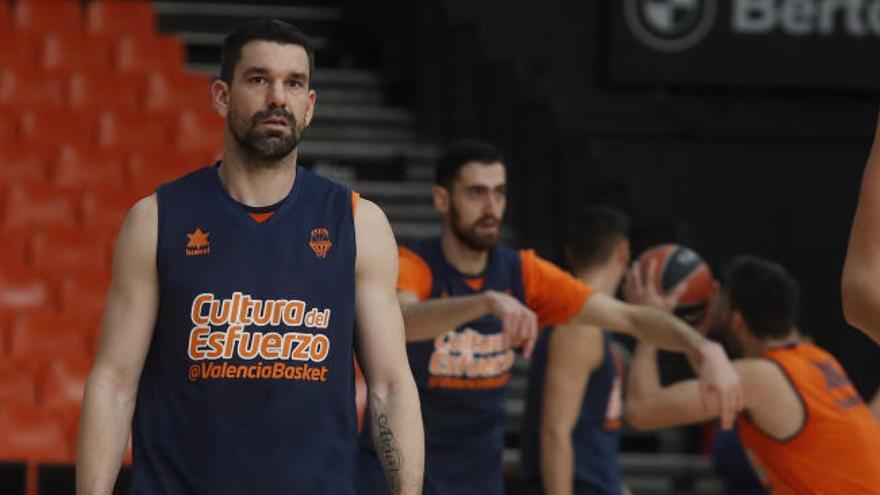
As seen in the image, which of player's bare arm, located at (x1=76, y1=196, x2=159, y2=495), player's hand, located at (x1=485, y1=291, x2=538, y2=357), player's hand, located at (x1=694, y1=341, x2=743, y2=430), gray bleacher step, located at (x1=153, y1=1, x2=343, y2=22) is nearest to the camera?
player's bare arm, located at (x1=76, y1=196, x2=159, y2=495)

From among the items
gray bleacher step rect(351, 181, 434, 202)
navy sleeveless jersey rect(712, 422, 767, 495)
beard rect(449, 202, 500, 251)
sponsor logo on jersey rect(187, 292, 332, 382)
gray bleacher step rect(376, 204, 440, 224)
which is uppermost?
sponsor logo on jersey rect(187, 292, 332, 382)

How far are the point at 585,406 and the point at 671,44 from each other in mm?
5421

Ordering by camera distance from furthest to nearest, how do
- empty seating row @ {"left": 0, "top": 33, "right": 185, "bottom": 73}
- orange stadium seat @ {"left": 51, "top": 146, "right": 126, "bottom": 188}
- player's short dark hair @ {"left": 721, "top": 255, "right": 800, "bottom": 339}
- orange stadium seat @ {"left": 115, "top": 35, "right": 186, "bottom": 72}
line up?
1. orange stadium seat @ {"left": 115, "top": 35, "right": 186, "bottom": 72}
2. empty seating row @ {"left": 0, "top": 33, "right": 185, "bottom": 73}
3. orange stadium seat @ {"left": 51, "top": 146, "right": 126, "bottom": 188}
4. player's short dark hair @ {"left": 721, "top": 255, "right": 800, "bottom": 339}

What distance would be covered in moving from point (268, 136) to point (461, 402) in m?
2.07

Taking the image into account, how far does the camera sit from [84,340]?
28.5 feet

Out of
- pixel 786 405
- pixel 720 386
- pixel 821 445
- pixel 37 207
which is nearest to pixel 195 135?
pixel 37 207

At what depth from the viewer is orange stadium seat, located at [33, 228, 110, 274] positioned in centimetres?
921

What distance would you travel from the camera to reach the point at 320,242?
3646mm

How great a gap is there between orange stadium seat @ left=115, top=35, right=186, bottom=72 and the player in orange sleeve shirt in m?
5.43

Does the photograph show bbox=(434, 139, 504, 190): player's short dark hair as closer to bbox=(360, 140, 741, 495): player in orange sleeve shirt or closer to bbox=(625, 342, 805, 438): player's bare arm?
bbox=(360, 140, 741, 495): player in orange sleeve shirt

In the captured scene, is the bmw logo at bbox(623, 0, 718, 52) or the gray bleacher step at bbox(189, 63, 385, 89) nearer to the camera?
the gray bleacher step at bbox(189, 63, 385, 89)

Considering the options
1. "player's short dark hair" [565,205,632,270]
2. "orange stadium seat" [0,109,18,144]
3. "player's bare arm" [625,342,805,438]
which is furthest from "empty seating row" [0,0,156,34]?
"player's bare arm" [625,342,805,438]

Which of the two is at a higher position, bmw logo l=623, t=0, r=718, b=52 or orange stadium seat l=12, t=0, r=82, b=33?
orange stadium seat l=12, t=0, r=82, b=33

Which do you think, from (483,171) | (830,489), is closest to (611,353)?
(483,171)
